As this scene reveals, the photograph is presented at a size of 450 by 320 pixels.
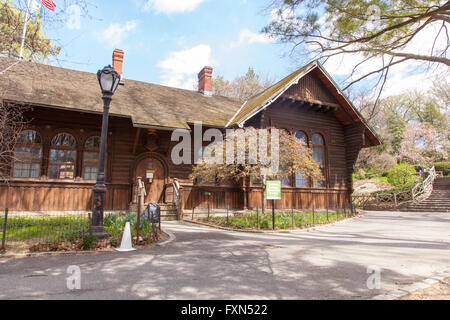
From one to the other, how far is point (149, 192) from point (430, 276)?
1286 centimetres

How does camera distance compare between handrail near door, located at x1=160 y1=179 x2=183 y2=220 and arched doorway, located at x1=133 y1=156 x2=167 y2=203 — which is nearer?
handrail near door, located at x1=160 y1=179 x2=183 y2=220

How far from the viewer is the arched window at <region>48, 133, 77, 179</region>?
13664mm

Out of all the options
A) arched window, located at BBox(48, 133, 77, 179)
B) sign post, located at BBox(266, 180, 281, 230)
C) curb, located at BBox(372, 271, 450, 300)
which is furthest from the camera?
arched window, located at BBox(48, 133, 77, 179)

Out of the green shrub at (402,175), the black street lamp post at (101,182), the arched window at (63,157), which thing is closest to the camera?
the black street lamp post at (101,182)

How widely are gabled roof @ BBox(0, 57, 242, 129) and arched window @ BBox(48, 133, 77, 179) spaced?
1988 millimetres

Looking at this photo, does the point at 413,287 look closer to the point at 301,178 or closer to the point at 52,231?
the point at 52,231

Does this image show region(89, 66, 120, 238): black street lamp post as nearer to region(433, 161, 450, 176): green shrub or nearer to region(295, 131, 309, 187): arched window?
region(295, 131, 309, 187): arched window

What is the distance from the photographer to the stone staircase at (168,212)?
13766mm

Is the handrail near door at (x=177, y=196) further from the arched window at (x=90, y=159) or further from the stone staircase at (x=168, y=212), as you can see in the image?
the arched window at (x=90, y=159)

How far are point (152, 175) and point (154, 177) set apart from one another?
0.19 m

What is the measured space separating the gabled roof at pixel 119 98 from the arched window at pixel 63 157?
1.99 m

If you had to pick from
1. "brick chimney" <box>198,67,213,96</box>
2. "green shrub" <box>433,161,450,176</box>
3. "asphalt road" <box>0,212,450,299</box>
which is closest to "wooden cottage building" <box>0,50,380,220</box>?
"brick chimney" <box>198,67,213,96</box>

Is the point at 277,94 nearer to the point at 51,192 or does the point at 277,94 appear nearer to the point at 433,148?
the point at 51,192

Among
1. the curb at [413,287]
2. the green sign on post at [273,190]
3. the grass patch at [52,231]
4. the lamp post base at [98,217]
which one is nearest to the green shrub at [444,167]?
the green sign on post at [273,190]
